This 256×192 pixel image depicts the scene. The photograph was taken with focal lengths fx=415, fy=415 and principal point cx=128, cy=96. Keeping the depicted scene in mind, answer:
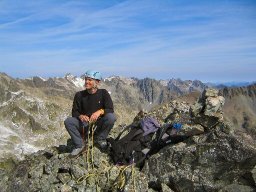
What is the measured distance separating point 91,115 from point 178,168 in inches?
205

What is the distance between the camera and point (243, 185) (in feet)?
48.1

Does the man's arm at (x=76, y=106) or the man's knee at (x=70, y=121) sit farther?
the man's arm at (x=76, y=106)

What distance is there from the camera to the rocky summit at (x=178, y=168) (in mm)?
15633

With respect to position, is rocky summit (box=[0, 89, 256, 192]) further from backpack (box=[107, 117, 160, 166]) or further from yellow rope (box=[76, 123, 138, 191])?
backpack (box=[107, 117, 160, 166])

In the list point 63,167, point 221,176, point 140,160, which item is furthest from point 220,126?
point 63,167

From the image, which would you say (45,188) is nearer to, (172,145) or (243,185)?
(172,145)

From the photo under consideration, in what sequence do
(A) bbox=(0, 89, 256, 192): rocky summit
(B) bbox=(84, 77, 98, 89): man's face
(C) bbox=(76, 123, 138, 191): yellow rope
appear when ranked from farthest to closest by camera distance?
(B) bbox=(84, 77, 98, 89): man's face
(C) bbox=(76, 123, 138, 191): yellow rope
(A) bbox=(0, 89, 256, 192): rocky summit

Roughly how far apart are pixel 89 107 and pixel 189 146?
5490 mm

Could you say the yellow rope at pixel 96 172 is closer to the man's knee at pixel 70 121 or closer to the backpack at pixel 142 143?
the backpack at pixel 142 143

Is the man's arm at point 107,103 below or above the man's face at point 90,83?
below

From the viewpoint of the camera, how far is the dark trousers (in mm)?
19562

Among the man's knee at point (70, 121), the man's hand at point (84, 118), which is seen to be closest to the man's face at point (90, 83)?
the man's hand at point (84, 118)

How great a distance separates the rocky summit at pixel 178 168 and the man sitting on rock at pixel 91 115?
2.28 feet

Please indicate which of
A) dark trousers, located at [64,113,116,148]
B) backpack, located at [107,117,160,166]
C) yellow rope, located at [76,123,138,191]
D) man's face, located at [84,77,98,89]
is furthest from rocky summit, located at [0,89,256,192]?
man's face, located at [84,77,98,89]
